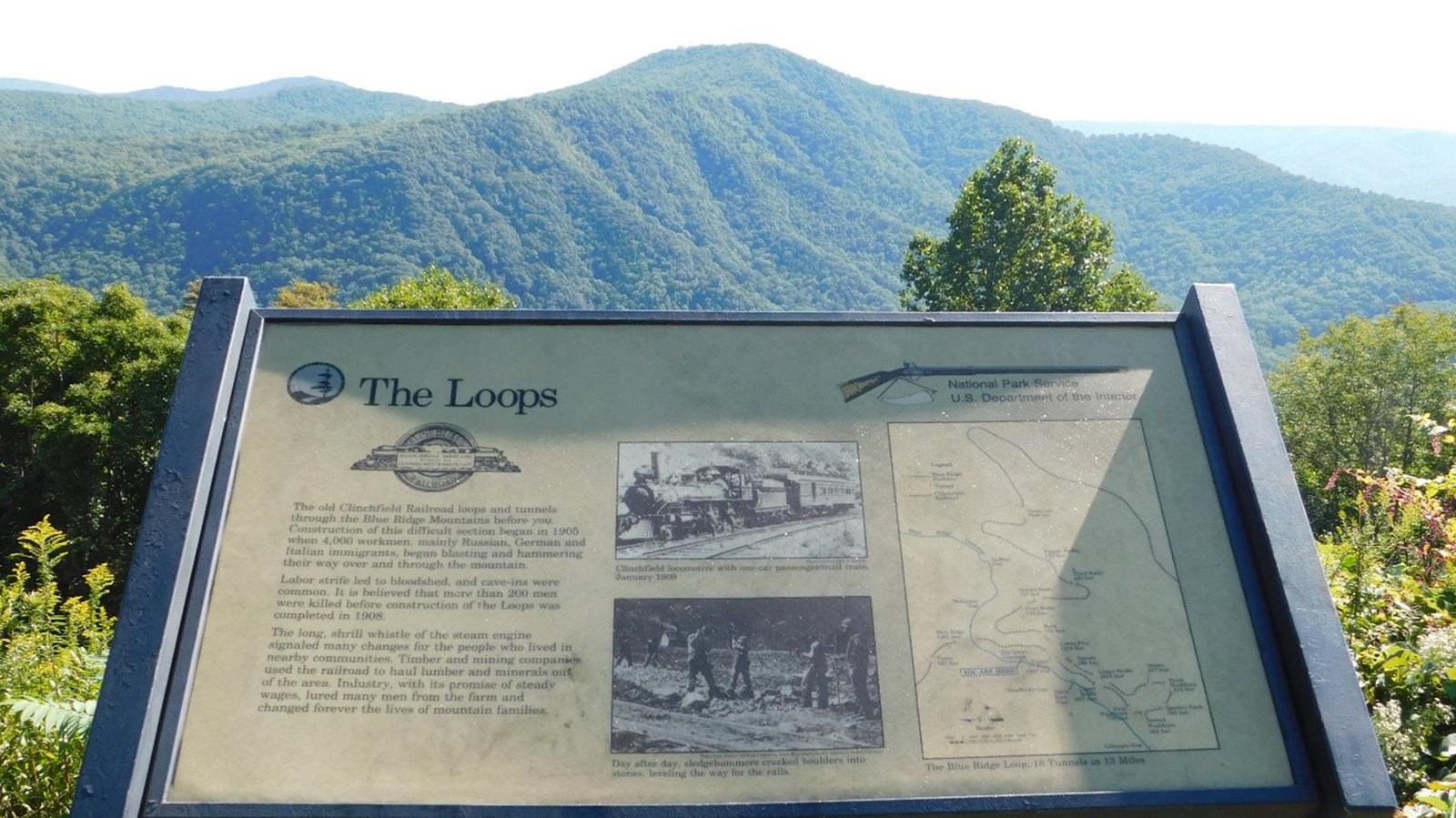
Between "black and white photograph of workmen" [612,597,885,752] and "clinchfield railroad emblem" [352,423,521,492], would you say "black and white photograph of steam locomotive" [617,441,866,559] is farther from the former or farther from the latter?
"clinchfield railroad emblem" [352,423,521,492]

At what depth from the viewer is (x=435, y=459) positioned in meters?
2.87

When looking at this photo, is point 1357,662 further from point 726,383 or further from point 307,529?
point 307,529

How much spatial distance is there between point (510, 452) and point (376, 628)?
2.10 ft

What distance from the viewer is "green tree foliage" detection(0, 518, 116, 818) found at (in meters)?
3.36

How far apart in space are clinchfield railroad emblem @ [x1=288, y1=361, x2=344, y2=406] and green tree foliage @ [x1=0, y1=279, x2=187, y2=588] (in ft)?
53.0

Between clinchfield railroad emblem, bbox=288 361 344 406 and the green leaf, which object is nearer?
clinchfield railroad emblem, bbox=288 361 344 406

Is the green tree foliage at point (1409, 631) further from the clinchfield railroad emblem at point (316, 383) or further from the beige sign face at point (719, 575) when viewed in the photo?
the clinchfield railroad emblem at point (316, 383)

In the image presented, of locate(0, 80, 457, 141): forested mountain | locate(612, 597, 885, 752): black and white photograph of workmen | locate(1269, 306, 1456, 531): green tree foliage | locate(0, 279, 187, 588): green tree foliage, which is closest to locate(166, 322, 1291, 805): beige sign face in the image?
locate(612, 597, 885, 752): black and white photograph of workmen

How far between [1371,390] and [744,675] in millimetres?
29504

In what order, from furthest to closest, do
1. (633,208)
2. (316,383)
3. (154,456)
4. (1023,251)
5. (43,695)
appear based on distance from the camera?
(633,208), (1023,251), (154,456), (43,695), (316,383)

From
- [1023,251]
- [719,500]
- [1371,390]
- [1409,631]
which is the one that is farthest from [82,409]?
[1371,390]

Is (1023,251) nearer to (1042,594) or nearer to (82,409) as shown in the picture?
(82,409)

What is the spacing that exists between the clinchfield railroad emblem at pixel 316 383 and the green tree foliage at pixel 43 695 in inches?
44.8

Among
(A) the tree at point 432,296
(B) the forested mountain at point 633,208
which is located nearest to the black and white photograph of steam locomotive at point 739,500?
(A) the tree at point 432,296
